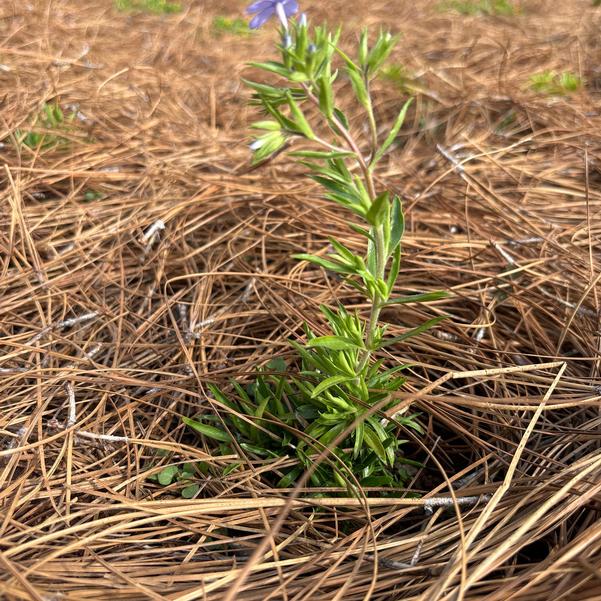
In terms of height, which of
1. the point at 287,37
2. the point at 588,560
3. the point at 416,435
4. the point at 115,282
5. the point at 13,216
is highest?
the point at 287,37

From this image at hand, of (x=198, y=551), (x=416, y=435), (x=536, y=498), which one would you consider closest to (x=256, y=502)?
(x=198, y=551)

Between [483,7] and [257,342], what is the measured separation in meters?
5.25

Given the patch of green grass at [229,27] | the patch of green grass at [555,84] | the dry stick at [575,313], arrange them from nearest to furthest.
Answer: the dry stick at [575,313], the patch of green grass at [555,84], the patch of green grass at [229,27]

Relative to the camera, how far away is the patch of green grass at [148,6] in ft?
18.6

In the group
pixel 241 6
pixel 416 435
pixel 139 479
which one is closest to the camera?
pixel 139 479

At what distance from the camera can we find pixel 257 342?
2.10 metres

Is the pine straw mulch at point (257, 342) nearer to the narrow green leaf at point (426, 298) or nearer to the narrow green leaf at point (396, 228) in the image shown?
the narrow green leaf at point (426, 298)

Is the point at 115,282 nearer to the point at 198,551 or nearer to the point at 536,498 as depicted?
the point at 198,551

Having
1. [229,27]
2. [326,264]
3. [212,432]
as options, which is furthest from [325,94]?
[229,27]

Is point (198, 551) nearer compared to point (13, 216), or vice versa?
point (198, 551)

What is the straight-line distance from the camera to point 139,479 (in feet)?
5.27

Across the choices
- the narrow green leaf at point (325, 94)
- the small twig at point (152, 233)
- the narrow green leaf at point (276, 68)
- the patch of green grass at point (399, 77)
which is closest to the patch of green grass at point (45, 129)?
the small twig at point (152, 233)

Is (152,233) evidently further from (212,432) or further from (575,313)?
(575,313)

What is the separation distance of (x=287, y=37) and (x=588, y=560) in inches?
51.2
